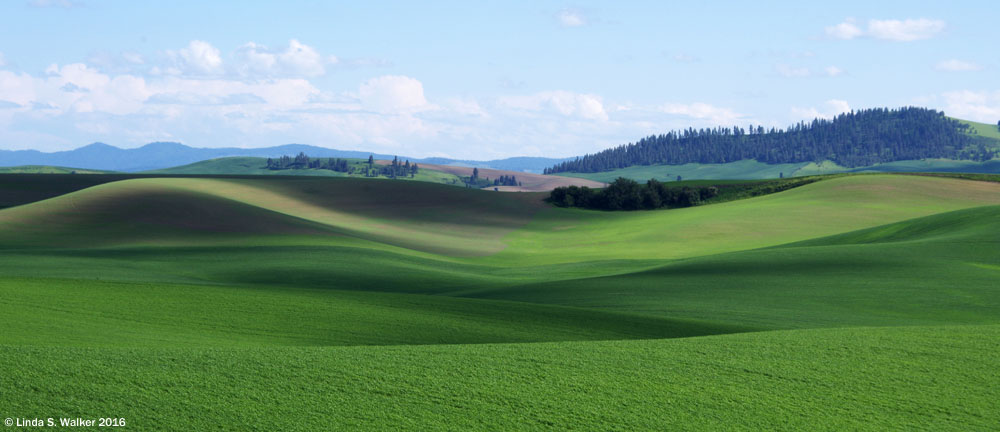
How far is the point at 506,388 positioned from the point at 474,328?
9.29 m

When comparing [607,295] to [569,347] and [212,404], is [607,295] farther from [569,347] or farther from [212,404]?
[212,404]

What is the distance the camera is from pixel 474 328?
771 inches

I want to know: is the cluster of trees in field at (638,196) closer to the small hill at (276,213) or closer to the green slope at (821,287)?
the small hill at (276,213)

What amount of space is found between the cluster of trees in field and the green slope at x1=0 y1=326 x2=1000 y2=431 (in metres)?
73.6

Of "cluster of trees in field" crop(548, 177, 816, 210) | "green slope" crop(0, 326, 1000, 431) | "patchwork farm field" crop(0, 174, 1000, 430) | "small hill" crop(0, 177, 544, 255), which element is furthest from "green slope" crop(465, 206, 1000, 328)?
"cluster of trees in field" crop(548, 177, 816, 210)

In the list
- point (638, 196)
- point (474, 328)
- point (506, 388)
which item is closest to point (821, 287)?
point (474, 328)

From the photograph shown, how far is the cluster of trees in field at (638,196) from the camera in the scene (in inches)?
3408

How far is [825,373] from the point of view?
11.9 meters

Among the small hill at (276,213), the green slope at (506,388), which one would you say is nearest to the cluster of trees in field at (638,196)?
the small hill at (276,213)

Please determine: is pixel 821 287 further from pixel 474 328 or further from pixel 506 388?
pixel 506 388

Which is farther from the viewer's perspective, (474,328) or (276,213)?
(276,213)

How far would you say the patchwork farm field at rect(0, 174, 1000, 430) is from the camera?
31.3ft

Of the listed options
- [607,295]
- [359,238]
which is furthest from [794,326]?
[359,238]

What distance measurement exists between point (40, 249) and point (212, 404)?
129ft
